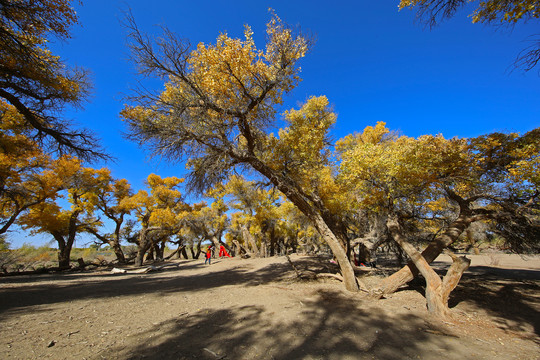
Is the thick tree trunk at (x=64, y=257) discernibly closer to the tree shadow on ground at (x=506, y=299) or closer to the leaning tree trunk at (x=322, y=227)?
the leaning tree trunk at (x=322, y=227)

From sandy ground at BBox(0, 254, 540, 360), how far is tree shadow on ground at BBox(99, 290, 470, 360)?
0.6 inches

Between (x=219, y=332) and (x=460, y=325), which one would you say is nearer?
(x=219, y=332)

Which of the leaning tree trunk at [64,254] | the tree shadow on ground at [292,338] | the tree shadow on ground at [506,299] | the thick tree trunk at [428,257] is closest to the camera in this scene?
the tree shadow on ground at [292,338]

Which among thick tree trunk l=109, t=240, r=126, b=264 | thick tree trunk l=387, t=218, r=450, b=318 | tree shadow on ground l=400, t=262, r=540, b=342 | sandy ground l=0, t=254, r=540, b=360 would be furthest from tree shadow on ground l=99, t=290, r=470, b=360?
thick tree trunk l=109, t=240, r=126, b=264

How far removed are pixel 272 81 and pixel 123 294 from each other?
829cm

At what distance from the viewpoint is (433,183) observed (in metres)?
6.93

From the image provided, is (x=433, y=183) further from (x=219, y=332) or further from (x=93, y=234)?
(x=93, y=234)

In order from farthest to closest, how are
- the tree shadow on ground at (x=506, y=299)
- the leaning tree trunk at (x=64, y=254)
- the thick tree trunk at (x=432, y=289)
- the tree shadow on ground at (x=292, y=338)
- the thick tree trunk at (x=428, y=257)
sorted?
the leaning tree trunk at (x=64, y=254) < the thick tree trunk at (x=428, y=257) < the thick tree trunk at (x=432, y=289) < the tree shadow on ground at (x=506, y=299) < the tree shadow on ground at (x=292, y=338)

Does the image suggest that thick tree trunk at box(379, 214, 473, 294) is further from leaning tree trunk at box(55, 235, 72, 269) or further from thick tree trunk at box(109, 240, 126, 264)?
thick tree trunk at box(109, 240, 126, 264)

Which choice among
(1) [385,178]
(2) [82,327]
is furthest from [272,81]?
(2) [82,327]

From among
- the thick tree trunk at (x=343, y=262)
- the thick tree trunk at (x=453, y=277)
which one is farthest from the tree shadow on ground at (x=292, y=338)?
the thick tree trunk at (x=343, y=262)

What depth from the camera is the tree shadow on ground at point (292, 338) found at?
3023 mm

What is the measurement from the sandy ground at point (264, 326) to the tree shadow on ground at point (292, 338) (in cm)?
2

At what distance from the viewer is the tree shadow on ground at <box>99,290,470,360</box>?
3023 mm
